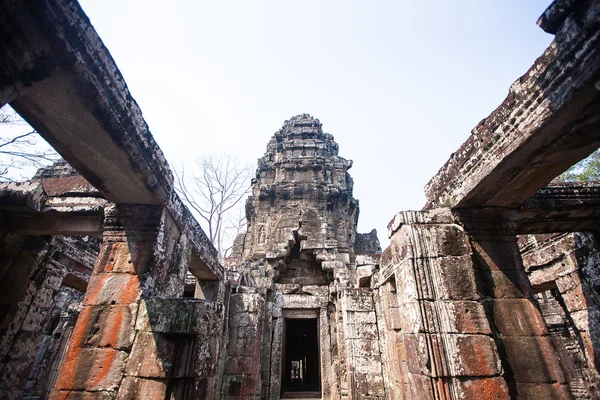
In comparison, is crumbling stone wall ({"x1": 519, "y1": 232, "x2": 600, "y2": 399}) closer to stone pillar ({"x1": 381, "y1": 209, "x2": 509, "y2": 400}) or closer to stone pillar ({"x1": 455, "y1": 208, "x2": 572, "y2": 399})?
stone pillar ({"x1": 455, "y1": 208, "x2": 572, "y2": 399})

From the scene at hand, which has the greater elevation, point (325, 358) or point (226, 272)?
point (226, 272)

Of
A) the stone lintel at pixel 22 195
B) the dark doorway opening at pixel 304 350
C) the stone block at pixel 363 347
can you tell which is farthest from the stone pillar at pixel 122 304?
the dark doorway opening at pixel 304 350

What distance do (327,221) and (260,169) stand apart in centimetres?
482

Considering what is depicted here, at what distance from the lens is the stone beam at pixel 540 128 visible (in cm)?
213

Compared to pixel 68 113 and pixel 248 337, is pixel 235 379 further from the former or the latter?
pixel 68 113

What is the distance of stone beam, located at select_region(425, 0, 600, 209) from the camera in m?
2.13

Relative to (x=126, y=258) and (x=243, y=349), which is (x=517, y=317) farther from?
(x=243, y=349)

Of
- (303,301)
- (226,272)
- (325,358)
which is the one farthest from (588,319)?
(226,272)

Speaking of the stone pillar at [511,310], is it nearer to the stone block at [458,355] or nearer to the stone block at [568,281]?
the stone block at [458,355]

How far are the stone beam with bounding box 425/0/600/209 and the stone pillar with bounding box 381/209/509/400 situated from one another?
0.59 meters

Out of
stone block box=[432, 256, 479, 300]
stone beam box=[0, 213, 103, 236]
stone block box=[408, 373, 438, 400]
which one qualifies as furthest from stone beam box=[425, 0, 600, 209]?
stone beam box=[0, 213, 103, 236]

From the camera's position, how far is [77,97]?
2.37m

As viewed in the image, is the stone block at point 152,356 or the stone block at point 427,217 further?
the stone block at point 427,217

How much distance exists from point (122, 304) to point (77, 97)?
2410 millimetres
